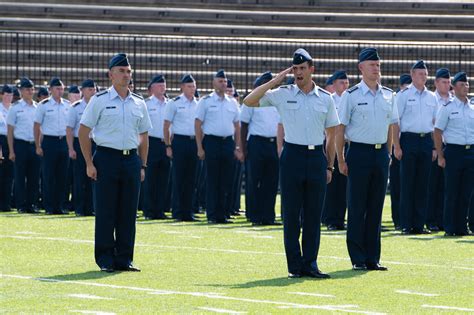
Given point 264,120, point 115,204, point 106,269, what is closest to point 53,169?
point 264,120

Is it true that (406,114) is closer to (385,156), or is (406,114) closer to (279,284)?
(385,156)

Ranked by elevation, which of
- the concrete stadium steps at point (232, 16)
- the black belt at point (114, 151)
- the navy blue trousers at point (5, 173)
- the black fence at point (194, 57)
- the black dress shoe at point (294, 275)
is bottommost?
the black dress shoe at point (294, 275)

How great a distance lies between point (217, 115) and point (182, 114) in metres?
0.82

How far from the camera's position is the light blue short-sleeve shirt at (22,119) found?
77.8 feet

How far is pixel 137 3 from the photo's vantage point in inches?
1380

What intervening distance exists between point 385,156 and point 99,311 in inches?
Result: 182

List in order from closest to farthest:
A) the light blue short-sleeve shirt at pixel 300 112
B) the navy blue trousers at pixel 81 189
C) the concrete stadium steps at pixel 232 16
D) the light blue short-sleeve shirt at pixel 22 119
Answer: the light blue short-sleeve shirt at pixel 300 112
the navy blue trousers at pixel 81 189
the light blue short-sleeve shirt at pixel 22 119
the concrete stadium steps at pixel 232 16

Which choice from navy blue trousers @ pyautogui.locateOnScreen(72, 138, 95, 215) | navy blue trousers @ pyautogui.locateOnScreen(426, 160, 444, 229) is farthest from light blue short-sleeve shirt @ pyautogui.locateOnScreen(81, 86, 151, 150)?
navy blue trousers @ pyautogui.locateOnScreen(72, 138, 95, 215)

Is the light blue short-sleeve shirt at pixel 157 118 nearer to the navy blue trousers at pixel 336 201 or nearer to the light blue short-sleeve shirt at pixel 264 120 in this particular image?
the light blue short-sleeve shirt at pixel 264 120

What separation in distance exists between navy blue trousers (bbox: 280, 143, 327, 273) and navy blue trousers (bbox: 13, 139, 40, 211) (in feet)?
36.8

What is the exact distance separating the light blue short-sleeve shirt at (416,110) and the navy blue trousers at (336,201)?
1.33 m

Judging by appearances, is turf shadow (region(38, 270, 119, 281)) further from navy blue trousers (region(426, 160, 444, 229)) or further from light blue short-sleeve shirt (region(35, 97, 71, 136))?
light blue short-sleeve shirt (region(35, 97, 71, 136))

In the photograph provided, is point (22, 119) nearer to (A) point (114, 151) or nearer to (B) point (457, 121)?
(B) point (457, 121)

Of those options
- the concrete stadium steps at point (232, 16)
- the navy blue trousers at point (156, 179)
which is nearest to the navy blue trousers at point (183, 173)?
the navy blue trousers at point (156, 179)
